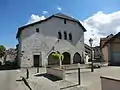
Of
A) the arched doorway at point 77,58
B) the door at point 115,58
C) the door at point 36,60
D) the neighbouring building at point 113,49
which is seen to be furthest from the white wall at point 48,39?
the door at point 115,58

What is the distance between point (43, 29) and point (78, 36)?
8.63 m

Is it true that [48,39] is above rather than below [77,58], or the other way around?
above

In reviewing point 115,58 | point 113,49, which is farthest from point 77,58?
point 115,58

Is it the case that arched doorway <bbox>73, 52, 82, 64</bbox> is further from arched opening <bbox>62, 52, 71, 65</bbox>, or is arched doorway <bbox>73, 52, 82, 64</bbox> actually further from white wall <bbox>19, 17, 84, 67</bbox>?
arched opening <bbox>62, 52, 71, 65</bbox>

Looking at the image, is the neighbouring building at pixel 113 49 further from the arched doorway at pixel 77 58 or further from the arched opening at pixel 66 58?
the arched opening at pixel 66 58

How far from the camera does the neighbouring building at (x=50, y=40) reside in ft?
100

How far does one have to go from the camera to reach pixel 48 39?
3259cm

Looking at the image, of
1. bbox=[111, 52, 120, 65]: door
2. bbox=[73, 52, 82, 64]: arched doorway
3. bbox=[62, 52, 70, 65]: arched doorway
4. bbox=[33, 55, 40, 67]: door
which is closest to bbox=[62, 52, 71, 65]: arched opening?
bbox=[62, 52, 70, 65]: arched doorway

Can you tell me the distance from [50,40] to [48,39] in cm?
47

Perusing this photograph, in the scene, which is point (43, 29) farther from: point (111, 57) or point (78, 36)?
point (111, 57)

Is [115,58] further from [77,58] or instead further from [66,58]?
[66,58]

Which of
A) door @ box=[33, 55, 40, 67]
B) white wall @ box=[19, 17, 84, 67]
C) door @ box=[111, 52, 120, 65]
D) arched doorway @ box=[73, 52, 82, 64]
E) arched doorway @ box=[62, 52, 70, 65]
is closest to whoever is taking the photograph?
white wall @ box=[19, 17, 84, 67]

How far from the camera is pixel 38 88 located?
10.8 m

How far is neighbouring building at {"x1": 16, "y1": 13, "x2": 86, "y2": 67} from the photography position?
30562 mm
